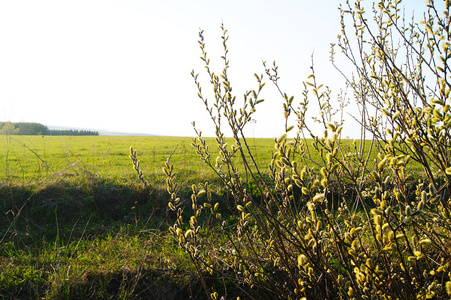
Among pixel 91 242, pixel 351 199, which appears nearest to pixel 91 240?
pixel 91 242

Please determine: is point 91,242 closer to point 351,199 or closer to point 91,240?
point 91,240

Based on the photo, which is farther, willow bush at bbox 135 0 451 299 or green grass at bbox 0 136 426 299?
green grass at bbox 0 136 426 299

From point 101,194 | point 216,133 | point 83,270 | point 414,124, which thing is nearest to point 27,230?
point 101,194

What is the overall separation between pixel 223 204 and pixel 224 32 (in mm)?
4242

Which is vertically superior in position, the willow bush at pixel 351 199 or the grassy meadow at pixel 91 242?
the willow bush at pixel 351 199

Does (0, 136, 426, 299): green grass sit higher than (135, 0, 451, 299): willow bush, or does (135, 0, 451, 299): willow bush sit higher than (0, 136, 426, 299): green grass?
(135, 0, 451, 299): willow bush

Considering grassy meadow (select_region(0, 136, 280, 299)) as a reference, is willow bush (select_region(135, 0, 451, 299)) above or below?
above

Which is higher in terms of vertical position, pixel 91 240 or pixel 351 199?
pixel 351 199

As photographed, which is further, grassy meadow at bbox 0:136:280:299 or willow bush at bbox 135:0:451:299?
grassy meadow at bbox 0:136:280:299

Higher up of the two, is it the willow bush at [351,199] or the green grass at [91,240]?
the willow bush at [351,199]

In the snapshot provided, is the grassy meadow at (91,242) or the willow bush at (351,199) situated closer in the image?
the willow bush at (351,199)

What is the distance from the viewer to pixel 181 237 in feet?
6.77

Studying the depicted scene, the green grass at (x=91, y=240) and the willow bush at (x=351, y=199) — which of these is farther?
the green grass at (x=91, y=240)

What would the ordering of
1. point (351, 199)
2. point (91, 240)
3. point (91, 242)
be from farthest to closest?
point (91, 240) → point (91, 242) → point (351, 199)
